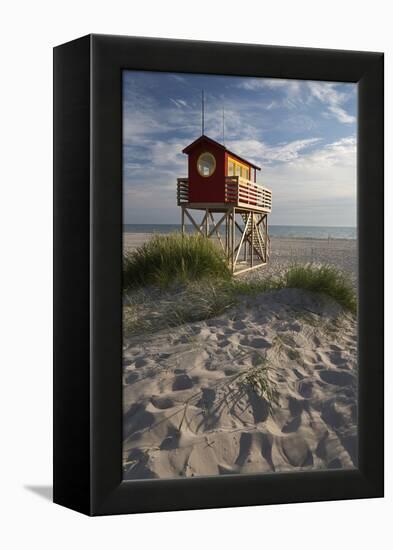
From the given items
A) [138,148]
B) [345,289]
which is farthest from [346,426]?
[138,148]

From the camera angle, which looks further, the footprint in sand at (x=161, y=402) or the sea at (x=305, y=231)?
the sea at (x=305, y=231)

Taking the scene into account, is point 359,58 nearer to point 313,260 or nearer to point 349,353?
point 313,260

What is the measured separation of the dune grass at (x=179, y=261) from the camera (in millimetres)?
5195

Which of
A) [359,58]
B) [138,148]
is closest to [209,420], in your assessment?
[138,148]

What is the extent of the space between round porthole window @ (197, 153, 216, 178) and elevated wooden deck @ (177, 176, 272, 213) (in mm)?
128

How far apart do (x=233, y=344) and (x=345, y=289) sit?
903mm

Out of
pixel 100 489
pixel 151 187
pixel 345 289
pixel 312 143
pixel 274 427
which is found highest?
pixel 312 143

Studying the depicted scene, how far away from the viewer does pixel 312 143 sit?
5477mm

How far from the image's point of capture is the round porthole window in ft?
17.2

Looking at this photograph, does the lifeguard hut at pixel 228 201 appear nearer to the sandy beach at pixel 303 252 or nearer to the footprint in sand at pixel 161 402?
the sandy beach at pixel 303 252

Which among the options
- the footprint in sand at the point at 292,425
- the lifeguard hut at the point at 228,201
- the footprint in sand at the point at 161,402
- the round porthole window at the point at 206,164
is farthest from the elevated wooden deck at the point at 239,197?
the footprint in sand at the point at 292,425

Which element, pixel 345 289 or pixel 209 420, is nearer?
pixel 209 420

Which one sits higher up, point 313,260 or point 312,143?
point 312,143

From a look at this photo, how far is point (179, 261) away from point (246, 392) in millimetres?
975
